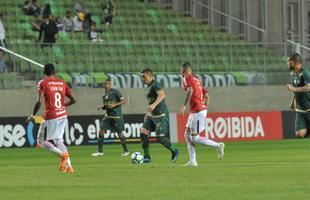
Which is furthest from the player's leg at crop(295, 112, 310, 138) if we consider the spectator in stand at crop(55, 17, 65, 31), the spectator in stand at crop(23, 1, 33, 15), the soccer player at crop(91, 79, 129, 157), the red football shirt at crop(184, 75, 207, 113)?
the spectator in stand at crop(23, 1, 33, 15)

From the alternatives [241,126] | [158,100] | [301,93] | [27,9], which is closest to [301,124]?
[301,93]

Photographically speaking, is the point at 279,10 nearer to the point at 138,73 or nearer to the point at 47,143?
the point at 138,73

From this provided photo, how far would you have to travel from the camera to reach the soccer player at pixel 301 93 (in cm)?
2108

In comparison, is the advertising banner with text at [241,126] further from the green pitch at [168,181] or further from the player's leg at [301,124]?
the player's leg at [301,124]

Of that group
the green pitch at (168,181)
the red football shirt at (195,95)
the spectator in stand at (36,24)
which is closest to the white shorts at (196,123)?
the red football shirt at (195,95)

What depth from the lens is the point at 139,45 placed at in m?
41.4

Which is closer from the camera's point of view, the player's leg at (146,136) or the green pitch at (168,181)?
the green pitch at (168,181)

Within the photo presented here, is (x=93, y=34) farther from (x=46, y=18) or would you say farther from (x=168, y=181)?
(x=168, y=181)

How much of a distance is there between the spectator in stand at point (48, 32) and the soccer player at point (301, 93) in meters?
18.7

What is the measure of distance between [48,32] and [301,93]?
19038mm

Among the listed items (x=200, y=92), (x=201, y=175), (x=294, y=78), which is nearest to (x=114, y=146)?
(x=200, y=92)

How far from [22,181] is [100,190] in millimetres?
2747

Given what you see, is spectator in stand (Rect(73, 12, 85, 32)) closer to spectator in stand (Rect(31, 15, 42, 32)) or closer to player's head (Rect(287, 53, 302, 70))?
spectator in stand (Rect(31, 15, 42, 32))

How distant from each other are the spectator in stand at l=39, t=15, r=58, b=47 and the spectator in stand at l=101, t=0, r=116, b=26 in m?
4.82
